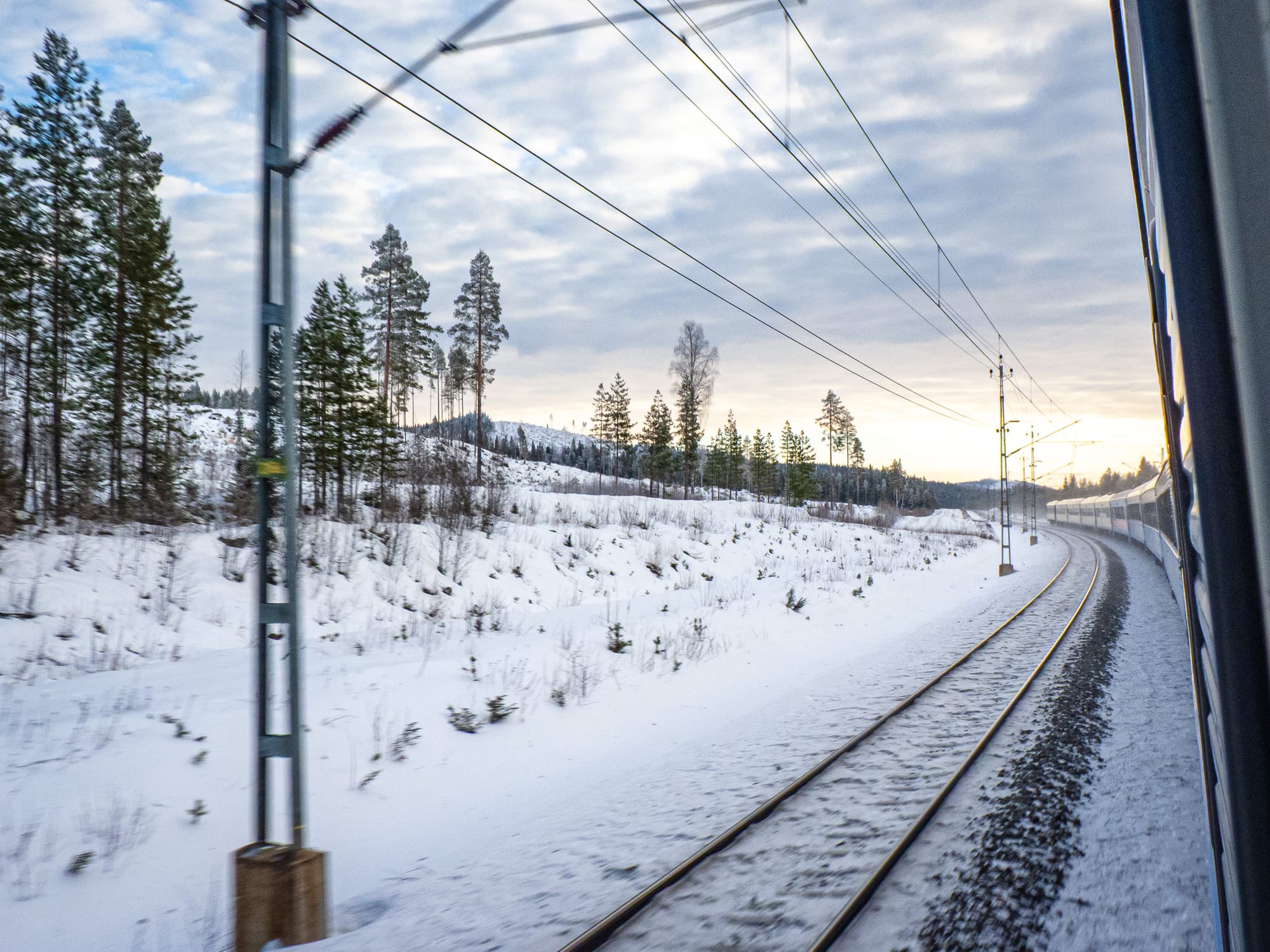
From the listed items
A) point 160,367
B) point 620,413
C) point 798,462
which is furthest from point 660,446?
point 160,367

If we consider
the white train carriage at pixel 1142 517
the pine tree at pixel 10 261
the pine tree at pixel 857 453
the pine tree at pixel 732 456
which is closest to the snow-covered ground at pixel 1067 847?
the white train carriage at pixel 1142 517

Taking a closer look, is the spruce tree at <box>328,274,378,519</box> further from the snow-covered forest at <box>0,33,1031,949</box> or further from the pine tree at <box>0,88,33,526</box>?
the pine tree at <box>0,88,33,526</box>

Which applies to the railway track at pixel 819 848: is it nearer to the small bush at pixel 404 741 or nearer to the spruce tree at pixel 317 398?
the small bush at pixel 404 741

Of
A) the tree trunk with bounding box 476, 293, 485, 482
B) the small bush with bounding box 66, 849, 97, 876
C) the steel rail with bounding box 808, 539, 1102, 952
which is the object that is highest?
the tree trunk with bounding box 476, 293, 485, 482

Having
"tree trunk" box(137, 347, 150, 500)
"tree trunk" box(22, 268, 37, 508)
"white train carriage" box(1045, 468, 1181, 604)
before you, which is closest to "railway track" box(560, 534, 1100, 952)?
"white train carriage" box(1045, 468, 1181, 604)

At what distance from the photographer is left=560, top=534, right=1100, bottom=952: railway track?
3904 mm

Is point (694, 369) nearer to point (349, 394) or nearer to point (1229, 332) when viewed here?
point (349, 394)

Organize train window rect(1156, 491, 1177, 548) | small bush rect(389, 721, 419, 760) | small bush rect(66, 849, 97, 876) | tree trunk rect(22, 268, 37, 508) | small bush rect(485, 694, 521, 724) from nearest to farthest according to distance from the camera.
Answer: small bush rect(66, 849, 97, 876) < small bush rect(389, 721, 419, 760) < small bush rect(485, 694, 521, 724) < train window rect(1156, 491, 1177, 548) < tree trunk rect(22, 268, 37, 508)

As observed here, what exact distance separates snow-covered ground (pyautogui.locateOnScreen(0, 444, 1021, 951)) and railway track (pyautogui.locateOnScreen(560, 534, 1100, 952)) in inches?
13.3

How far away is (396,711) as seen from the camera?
25.5 ft

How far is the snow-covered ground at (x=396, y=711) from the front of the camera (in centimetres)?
473

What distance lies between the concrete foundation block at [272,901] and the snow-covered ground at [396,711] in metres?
0.26

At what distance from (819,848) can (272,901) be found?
3474mm

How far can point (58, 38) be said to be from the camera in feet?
65.2
